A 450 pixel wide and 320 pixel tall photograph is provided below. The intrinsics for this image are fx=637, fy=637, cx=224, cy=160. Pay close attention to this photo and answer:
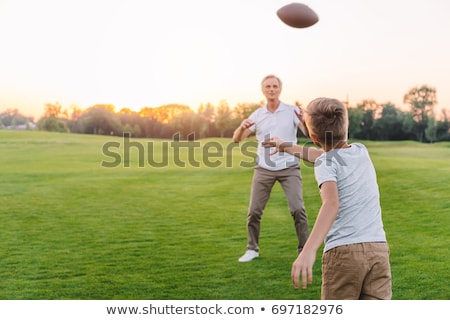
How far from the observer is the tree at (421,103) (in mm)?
6962

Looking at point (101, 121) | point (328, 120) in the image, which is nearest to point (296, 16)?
point (328, 120)

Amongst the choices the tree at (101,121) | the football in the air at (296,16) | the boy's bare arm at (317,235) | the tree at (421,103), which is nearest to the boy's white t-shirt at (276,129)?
the football in the air at (296,16)

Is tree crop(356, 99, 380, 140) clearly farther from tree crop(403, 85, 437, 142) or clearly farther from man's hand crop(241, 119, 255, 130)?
man's hand crop(241, 119, 255, 130)

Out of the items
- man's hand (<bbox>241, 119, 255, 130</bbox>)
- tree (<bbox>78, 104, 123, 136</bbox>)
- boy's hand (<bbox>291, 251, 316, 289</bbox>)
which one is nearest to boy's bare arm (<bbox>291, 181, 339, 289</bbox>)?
boy's hand (<bbox>291, 251, 316, 289</bbox>)

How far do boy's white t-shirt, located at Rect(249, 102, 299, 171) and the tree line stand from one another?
8.70 ft

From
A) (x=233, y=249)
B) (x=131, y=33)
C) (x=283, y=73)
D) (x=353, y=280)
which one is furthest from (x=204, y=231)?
(x=353, y=280)

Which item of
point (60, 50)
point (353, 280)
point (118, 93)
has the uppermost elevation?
point (60, 50)

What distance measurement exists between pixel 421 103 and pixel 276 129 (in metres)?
3.23

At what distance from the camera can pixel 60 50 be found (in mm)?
7234

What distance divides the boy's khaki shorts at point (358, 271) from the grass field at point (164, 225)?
1920 millimetres

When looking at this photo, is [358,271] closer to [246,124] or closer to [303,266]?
[303,266]

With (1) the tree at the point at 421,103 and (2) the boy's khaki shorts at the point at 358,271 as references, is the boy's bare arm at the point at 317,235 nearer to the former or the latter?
(2) the boy's khaki shorts at the point at 358,271

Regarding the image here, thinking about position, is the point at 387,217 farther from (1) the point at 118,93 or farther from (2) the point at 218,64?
(1) the point at 118,93

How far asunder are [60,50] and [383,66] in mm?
3584
